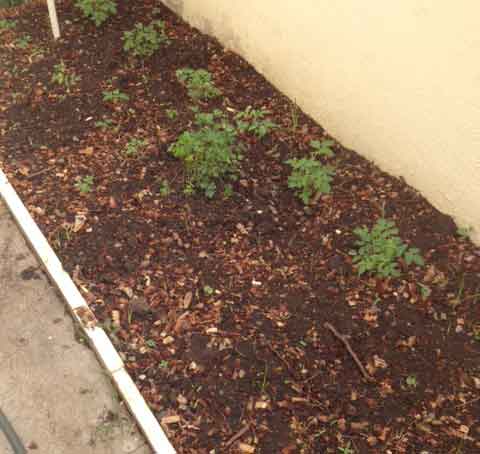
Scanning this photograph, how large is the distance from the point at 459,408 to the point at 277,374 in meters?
0.98

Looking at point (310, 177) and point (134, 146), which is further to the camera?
point (134, 146)

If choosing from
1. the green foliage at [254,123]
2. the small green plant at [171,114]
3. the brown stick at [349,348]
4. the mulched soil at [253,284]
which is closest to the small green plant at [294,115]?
the mulched soil at [253,284]

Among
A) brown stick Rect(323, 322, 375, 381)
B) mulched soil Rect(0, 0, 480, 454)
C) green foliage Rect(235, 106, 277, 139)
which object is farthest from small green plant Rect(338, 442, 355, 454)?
green foliage Rect(235, 106, 277, 139)

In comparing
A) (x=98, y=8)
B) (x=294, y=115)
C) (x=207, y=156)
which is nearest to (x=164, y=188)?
(x=207, y=156)

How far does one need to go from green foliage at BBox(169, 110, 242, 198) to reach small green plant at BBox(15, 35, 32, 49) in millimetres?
2380

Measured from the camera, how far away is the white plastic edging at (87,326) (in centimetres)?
280

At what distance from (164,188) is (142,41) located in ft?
6.36

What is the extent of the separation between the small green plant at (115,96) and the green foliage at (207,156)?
941mm

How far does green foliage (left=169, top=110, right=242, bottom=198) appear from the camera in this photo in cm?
371

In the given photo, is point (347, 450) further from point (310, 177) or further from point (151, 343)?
point (310, 177)

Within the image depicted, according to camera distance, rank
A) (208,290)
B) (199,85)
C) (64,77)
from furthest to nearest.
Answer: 1. (64,77)
2. (199,85)
3. (208,290)

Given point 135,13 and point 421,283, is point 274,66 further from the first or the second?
point 421,283

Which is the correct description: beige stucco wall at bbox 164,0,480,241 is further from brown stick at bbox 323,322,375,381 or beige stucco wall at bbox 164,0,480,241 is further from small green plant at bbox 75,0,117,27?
small green plant at bbox 75,0,117,27

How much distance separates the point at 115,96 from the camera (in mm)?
4535
